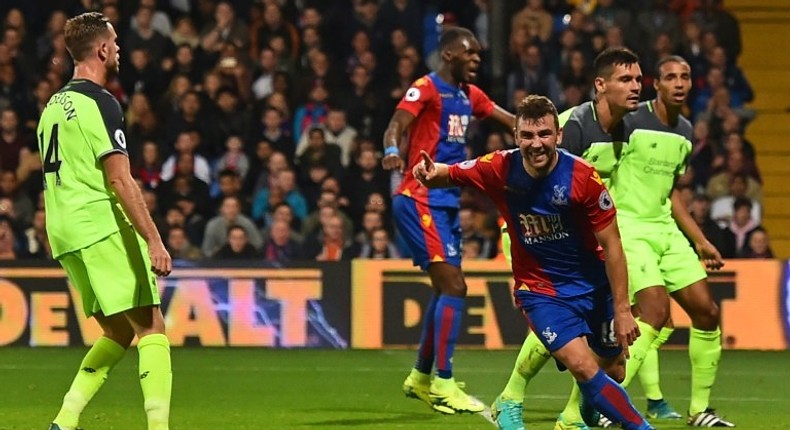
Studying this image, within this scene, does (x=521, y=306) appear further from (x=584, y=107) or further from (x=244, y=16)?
(x=244, y=16)

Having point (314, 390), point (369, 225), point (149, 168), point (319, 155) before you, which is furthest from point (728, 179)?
point (314, 390)

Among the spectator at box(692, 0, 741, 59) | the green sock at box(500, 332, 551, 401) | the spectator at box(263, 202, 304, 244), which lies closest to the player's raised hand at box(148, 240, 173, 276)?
the green sock at box(500, 332, 551, 401)

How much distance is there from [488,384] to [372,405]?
1.68 meters

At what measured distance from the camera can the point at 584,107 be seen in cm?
913

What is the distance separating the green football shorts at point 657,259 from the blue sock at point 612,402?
196 centimetres

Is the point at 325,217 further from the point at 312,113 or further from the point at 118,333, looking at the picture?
the point at 118,333

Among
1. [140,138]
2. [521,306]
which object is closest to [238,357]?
[140,138]

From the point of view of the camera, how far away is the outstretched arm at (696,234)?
31.6 ft

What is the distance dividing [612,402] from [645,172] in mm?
2515

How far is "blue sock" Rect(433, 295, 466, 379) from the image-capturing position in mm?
10125

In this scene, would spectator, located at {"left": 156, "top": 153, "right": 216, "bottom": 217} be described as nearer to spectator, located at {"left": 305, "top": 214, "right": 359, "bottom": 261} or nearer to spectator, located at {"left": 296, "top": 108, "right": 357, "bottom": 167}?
spectator, located at {"left": 296, "top": 108, "right": 357, "bottom": 167}

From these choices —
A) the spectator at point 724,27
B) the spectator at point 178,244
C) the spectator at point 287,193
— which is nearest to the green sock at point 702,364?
the spectator at point 178,244

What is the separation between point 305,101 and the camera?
57.8 ft

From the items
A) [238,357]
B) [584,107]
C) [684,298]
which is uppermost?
[584,107]
